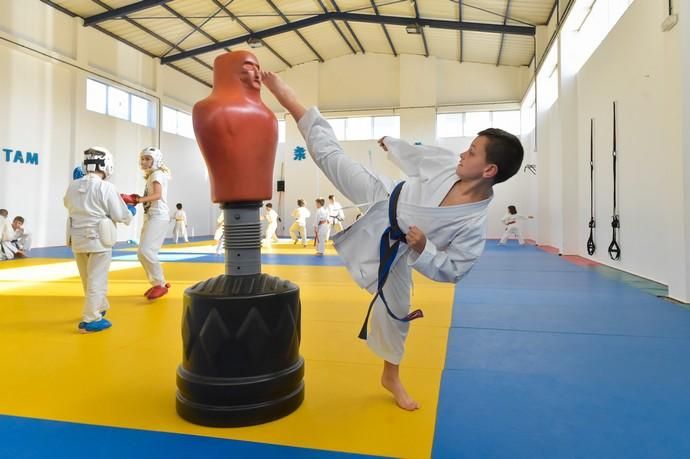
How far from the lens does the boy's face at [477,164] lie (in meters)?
2.05

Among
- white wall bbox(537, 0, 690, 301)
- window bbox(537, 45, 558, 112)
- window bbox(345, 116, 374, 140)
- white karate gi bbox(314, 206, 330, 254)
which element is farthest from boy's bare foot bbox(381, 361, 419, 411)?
window bbox(345, 116, 374, 140)

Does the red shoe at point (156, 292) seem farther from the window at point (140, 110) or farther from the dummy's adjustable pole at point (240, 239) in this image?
the window at point (140, 110)

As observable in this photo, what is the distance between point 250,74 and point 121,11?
1263 centimetres

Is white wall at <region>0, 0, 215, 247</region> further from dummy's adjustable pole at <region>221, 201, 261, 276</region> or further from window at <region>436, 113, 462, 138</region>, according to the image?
dummy's adjustable pole at <region>221, 201, 261, 276</region>

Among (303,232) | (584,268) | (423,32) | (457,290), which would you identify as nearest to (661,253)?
(584,268)

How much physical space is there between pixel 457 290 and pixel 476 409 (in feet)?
11.9

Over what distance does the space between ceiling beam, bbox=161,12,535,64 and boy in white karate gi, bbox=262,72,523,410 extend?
1270 centimetres

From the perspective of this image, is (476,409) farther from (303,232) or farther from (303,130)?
(303,232)

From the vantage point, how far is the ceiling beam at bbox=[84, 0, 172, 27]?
39.2ft

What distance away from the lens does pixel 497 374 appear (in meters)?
2.69

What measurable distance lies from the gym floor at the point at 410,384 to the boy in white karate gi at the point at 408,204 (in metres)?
0.37

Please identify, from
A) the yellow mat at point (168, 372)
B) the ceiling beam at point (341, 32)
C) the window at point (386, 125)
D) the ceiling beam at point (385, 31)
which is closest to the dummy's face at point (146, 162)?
the yellow mat at point (168, 372)

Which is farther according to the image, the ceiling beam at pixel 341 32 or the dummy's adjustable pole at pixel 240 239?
the ceiling beam at pixel 341 32

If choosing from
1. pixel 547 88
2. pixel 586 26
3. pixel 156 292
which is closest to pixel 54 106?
pixel 156 292
